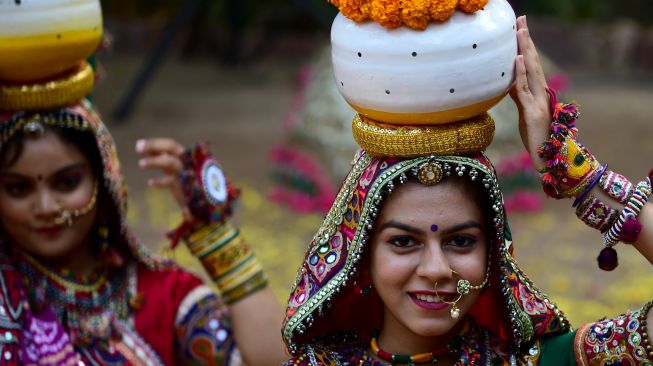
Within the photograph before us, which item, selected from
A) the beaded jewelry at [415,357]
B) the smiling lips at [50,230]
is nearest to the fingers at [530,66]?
the beaded jewelry at [415,357]

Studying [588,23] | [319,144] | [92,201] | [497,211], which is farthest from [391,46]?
[588,23]

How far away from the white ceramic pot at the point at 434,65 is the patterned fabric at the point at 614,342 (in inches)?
22.4

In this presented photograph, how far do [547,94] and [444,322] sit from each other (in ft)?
1.84

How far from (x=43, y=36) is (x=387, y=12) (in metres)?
1.19

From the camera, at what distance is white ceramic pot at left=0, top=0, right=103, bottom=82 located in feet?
9.61

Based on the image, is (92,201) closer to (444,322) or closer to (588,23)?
(444,322)

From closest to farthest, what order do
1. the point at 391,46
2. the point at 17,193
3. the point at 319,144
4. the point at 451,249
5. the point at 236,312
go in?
the point at 391,46, the point at 451,249, the point at 17,193, the point at 236,312, the point at 319,144

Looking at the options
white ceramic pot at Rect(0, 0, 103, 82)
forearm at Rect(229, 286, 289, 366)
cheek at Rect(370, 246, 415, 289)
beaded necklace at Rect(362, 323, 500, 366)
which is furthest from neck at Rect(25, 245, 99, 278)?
cheek at Rect(370, 246, 415, 289)

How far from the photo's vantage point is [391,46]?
224 cm

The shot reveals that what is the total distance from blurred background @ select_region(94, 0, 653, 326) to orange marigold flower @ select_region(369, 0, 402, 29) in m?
1.56

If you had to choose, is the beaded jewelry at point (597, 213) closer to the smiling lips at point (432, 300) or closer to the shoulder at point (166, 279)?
the smiling lips at point (432, 300)

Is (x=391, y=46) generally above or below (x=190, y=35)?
above

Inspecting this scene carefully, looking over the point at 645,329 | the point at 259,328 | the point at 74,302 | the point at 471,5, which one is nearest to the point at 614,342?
the point at 645,329

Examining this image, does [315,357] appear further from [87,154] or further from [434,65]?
[87,154]
